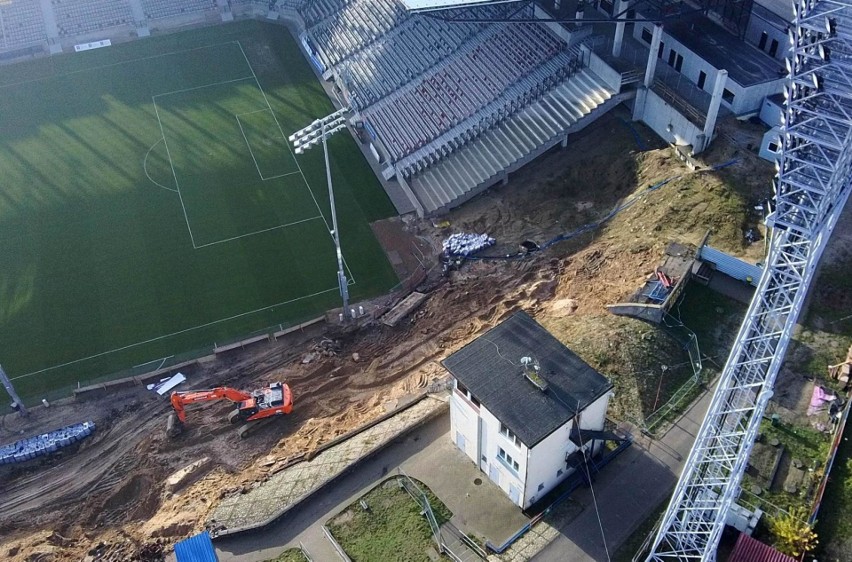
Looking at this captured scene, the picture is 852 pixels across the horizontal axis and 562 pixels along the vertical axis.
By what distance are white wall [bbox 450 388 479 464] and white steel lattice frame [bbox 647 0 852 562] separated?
27.8 ft

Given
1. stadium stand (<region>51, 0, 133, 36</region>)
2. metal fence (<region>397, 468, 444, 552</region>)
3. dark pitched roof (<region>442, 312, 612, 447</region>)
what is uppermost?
stadium stand (<region>51, 0, 133, 36</region>)

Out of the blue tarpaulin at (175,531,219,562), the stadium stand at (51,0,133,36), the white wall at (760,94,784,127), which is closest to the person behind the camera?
the blue tarpaulin at (175,531,219,562)

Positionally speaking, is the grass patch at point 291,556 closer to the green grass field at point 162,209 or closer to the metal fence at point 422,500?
the metal fence at point 422,500

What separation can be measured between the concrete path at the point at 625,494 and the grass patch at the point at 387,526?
4921mm

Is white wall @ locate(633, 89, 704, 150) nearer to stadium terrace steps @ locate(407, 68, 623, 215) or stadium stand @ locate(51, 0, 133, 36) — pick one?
stadium terrace steps @ locate(407, 68, 623, 215)

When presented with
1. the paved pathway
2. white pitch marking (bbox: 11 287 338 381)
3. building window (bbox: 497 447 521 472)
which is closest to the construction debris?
white pitch marking (bbox: 11 287 338 381)

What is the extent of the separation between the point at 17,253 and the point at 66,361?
38.7 ft

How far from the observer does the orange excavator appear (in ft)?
124

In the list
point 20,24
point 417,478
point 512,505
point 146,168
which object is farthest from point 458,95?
point 20,24

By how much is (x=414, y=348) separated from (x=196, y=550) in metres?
16.5

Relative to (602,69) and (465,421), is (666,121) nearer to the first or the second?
(602,69)

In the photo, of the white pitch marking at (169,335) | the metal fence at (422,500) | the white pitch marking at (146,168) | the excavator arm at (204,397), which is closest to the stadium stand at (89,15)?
the white pitch marking at (146,168)

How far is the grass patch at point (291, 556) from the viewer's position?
99.8ft

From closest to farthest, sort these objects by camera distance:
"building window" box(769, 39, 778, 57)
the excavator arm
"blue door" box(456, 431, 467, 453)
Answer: "blue door" box(456, 431, 467, 453) < the excavator arm < "building window" box(769, 39, 778, 57)
